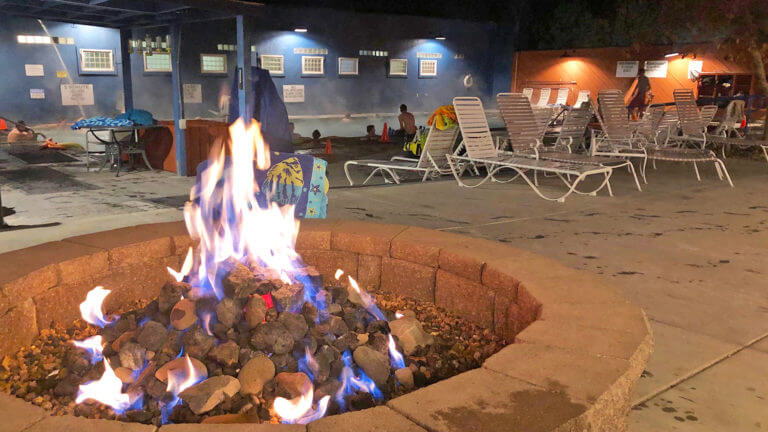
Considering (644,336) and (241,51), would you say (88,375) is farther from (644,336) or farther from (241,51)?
(241,51)

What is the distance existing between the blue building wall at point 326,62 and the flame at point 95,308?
843cm

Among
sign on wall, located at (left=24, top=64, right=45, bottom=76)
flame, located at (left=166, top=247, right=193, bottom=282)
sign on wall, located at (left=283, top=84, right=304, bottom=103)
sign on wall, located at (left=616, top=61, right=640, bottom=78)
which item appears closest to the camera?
flame, located at (left=166, top=247, right=193, bottom=282)

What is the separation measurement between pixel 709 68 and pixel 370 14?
36.9 feet

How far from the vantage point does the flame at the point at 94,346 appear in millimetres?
2395

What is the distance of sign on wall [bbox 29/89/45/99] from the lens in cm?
1284

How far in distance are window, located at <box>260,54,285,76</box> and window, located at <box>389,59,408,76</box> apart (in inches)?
167

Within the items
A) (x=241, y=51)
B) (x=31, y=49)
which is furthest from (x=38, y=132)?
A: (x=241, y=51)

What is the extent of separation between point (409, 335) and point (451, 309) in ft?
1.50

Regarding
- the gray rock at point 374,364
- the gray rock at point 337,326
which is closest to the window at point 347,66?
the gray rock at point 337,326

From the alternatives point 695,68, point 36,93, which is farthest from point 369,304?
point 695,68

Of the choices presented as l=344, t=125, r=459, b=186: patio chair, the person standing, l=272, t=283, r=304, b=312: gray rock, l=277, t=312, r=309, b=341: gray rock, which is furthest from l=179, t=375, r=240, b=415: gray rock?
the person standing

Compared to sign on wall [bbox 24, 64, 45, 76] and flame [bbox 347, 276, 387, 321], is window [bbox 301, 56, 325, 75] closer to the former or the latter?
sign on wall [bbox 24, 64, 45, 76]

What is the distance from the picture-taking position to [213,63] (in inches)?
632

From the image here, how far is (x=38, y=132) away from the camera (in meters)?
13.1
